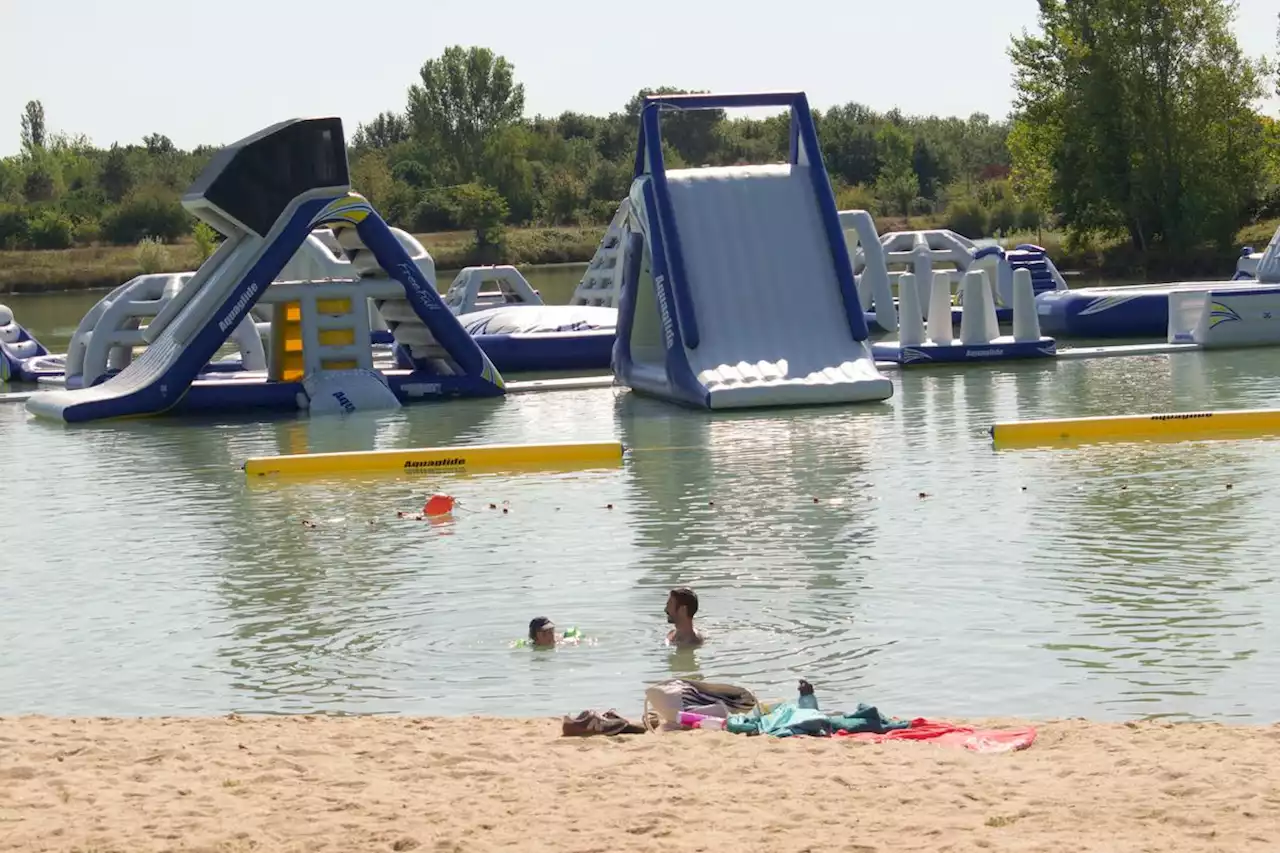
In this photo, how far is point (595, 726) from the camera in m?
7.13

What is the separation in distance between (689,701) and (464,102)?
3497 inches

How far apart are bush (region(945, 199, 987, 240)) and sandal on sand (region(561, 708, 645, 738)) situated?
61.4 meters

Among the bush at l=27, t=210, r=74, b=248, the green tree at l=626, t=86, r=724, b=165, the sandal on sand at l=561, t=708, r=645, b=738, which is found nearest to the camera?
the sandal on sand at l=561, t=708, r=645, b=738

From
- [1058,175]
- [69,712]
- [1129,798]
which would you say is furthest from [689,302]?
[1058,175]

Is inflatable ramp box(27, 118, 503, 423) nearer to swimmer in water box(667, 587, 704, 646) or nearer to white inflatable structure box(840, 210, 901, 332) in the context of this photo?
white inflatable structure box(840, 210, 901, 332)

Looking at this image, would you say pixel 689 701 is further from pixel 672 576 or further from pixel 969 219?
pixel 969 219

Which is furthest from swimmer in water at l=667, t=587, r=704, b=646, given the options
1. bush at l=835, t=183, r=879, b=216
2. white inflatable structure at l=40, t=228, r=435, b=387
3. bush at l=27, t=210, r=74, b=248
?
bush at l=27, t=210, r=74, b=248

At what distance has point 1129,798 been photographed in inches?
231

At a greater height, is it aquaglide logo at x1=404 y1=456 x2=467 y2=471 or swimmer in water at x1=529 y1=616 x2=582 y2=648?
aquaglide logo at x1=404 y1=456 x2=467 y2=471

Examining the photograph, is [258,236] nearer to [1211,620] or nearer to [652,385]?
[652,385]

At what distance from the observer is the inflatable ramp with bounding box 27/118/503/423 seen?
20.6 meters

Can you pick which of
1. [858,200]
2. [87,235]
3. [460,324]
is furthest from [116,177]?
[460,324]

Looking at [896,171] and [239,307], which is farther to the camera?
[896,171]

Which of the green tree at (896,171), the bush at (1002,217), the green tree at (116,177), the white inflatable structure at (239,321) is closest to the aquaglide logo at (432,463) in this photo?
the white inflatable structure at (239,321)
